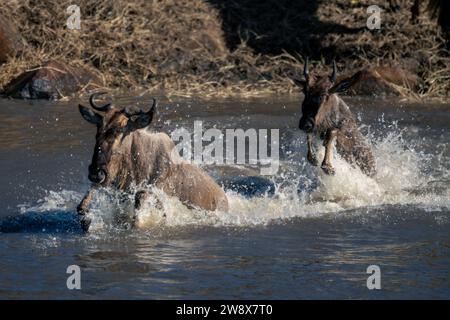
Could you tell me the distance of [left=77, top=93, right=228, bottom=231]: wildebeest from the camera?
28.9 ft

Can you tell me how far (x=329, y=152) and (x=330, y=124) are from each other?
1.22 feet

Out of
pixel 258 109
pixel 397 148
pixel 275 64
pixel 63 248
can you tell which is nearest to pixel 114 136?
pixel 63 248

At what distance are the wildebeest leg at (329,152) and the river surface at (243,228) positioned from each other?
0.16 m

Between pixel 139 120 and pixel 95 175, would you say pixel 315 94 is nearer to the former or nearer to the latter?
pixel 139 120

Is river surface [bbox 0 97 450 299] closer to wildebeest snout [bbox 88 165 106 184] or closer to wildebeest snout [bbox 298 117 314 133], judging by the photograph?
wildebeest snout [bbox 88 165 106 184]

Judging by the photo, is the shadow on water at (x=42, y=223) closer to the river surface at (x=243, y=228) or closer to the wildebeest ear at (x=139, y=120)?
the river surface at (x=243, y=228)

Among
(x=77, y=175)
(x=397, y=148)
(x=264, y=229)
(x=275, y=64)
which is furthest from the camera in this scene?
(x=275, y=64)

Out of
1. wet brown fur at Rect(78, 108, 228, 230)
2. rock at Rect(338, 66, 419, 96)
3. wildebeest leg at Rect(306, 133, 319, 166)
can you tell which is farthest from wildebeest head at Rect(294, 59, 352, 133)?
rock at Rect(338, 66, 419, 96)

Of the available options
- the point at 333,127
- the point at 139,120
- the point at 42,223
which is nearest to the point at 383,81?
the point at 333,127

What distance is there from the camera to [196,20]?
1769 centimetres

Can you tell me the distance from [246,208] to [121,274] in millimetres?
2478

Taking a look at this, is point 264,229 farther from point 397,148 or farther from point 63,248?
point 397,148

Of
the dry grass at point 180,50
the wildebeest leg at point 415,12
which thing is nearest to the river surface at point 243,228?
the dry grass at point 180,50

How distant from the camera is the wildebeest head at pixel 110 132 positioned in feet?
28.7
